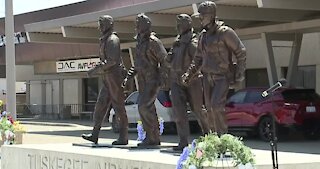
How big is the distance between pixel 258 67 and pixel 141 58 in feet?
59.6

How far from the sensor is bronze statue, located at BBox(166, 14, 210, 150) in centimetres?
942

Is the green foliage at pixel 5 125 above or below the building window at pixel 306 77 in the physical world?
below

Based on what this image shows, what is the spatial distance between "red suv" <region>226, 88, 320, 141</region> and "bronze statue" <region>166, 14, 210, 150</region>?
9.21 m

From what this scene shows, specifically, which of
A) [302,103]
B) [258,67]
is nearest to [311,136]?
[302,103]

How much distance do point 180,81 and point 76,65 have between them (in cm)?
2887

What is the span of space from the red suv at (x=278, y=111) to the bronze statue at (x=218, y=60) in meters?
10.0

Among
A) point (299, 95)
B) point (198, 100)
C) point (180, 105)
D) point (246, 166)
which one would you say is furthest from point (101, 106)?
point (299, 95)

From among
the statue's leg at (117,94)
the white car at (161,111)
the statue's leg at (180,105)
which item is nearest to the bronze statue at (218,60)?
the statue's leg at (180,105)

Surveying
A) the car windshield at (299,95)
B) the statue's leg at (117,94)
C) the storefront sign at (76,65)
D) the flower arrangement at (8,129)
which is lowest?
the flower arrangement at (8,129)

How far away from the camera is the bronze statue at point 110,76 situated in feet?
35.1

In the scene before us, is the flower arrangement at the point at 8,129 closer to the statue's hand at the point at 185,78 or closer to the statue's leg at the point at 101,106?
the statue's leg at the point at 101,106

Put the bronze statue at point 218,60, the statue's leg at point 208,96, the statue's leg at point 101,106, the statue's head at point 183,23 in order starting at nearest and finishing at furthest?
the bronze statue at point 218,60, the statue's leg at point 208,96, the statue's head at point 183,23, the statue's leg at point 101,106

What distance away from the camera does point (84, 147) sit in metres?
11.1

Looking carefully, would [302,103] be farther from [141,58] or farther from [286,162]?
[286,162]
